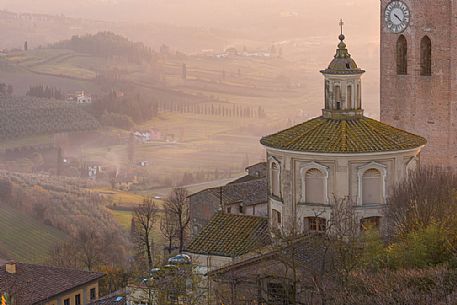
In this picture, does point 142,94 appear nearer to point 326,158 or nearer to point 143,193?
point 143,193

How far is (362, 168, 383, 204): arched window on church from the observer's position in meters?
36.8

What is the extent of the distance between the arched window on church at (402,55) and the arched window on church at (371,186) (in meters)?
13.8

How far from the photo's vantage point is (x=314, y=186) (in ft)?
121

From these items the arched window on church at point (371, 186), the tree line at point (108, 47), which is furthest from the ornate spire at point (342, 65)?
the tree line at point (108, 47)

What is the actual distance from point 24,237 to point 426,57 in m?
51.0

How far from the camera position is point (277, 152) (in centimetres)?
3769

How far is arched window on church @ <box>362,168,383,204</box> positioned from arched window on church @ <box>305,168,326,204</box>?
1380 mm

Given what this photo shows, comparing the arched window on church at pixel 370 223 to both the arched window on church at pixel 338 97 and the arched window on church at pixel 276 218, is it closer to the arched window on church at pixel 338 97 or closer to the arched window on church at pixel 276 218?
the arched window on church at pixel 276 218

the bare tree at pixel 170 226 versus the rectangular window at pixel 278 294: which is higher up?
the rectangular window at pixel 278 294

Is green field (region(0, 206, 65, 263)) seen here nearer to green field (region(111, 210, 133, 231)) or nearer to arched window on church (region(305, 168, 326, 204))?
green field (region(111, 210, 133, 231))

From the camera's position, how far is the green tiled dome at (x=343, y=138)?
3669 cm

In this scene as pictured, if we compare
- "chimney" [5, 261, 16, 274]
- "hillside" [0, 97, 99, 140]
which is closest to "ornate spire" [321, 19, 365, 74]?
"chimney" [5, 261, 16, 274]

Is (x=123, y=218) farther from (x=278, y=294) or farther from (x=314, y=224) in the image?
(x=278, y=294)

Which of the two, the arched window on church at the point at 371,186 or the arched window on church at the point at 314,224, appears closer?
the arched window on church at the point at 314,224
